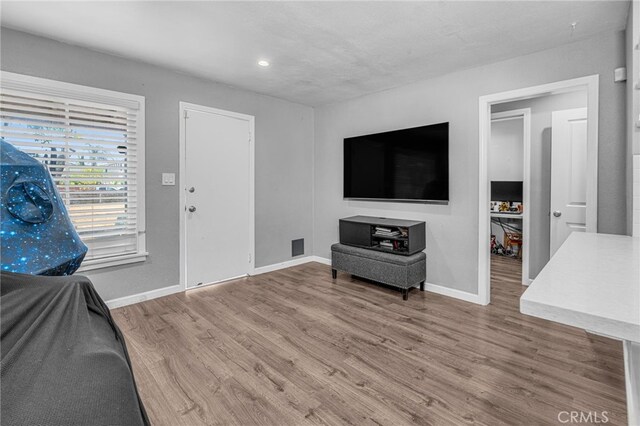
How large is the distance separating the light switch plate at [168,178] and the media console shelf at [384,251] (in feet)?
6.55

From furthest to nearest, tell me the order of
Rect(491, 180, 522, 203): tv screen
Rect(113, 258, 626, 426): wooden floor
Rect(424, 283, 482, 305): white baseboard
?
Rect(491, 180, 522, 203): tv screen
Rect(424, 283, 482, 305): white baseboard
Rect(113, 258, 626, 426): wooden floor

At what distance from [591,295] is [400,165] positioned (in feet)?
9.99

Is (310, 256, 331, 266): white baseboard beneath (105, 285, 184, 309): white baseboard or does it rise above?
above

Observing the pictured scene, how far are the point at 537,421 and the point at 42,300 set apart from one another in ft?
6.72

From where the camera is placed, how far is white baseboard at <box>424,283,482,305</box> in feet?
10.3

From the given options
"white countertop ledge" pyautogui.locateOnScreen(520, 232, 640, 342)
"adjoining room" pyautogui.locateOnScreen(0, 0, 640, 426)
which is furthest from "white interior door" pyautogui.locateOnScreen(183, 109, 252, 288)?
"white countertop ledge" pyautogui.locateOnScreen(520, 232, 640, 342)

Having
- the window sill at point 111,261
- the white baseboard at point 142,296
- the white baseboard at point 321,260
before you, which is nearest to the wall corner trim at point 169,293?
the white baseboard at point 142,296

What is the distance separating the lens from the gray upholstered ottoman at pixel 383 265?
10.5 ft

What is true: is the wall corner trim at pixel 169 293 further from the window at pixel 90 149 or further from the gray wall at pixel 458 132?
the window at pixel 90 149

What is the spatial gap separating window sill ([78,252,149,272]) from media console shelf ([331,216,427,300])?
7.04ft

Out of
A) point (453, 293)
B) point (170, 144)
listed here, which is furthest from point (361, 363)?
point (170, 144)

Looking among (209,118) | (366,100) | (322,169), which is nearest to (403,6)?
(366,100)

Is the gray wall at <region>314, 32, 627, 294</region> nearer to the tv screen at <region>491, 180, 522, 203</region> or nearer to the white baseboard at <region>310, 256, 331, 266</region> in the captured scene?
the white baseboard at <region>310, 256, 331, 266</region>

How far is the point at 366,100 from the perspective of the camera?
159 inches
